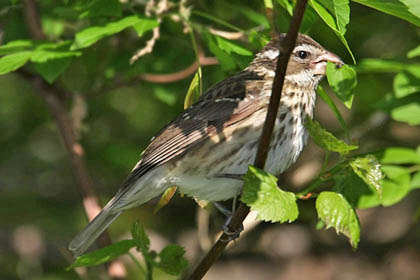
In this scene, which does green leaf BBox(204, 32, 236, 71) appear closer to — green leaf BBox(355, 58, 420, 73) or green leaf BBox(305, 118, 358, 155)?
green leaf BBox(355, 58, 420, 73)

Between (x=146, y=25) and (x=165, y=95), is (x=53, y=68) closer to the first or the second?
(x=146, y=25)

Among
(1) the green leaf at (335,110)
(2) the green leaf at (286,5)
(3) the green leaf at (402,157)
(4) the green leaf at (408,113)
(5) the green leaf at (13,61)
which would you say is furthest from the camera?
(3) the green leaf at (402,157)

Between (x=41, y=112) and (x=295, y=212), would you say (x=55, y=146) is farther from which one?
(x=295, y=212)

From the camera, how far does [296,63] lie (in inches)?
181

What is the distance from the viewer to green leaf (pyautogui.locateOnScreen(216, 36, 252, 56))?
4.09 meters

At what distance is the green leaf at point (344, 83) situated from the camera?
3260mm

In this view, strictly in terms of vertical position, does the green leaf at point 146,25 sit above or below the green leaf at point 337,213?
above

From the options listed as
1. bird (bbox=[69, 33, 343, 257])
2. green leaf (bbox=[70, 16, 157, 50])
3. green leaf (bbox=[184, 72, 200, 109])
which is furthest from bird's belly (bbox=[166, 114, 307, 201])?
green leaf (bbox=[70, 16, 157, 50])

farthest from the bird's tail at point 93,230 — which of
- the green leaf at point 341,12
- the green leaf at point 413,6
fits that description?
the green leaf at point 413,6

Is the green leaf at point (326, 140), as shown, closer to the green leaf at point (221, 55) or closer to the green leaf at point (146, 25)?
the green leaf at point (221, 55)

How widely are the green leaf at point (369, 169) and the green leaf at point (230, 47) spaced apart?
1.05 meters

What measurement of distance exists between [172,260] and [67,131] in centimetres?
188

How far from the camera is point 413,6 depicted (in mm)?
3275

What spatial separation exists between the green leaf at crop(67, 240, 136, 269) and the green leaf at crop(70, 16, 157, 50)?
103 cm
